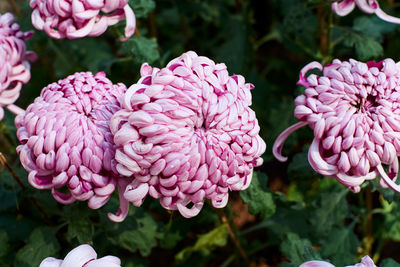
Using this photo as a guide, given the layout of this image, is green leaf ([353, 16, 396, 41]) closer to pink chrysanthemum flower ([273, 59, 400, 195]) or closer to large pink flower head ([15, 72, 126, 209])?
pink chrysanthemum flower ([273, 59, 400, 195])

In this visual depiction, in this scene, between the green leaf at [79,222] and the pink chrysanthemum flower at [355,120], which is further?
the green leaf at [79,222]

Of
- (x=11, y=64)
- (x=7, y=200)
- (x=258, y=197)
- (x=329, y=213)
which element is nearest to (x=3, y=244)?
(x=7, y=200)

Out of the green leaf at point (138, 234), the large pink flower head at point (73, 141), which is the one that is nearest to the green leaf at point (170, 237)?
the green leaf at point (138, 234)

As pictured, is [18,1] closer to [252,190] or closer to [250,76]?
[250,76]

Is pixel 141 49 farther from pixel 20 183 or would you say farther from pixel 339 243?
pixel 339 243

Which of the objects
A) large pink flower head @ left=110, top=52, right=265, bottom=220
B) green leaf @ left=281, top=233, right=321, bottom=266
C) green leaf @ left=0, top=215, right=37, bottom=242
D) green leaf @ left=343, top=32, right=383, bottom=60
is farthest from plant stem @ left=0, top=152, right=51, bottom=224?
green leaf @ left=343, top=32, right=383, bottom=60

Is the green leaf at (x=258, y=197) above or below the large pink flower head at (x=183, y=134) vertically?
below

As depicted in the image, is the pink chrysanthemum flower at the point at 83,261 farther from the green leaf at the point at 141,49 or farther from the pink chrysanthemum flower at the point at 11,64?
the green leaf at the point at 141,49
